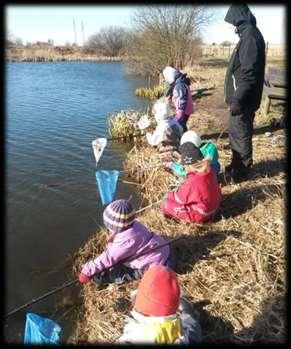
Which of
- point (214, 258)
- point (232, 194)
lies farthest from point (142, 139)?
point (214, 258)

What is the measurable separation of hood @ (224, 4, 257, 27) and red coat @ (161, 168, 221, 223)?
6.79 ft

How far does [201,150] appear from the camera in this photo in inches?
233

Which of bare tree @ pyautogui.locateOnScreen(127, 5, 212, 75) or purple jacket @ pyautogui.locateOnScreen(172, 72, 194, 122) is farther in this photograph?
bare tree @ pyautogui.locateOnScreen(127, 5, 212, 75)

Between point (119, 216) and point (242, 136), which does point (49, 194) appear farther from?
point (119, 216)

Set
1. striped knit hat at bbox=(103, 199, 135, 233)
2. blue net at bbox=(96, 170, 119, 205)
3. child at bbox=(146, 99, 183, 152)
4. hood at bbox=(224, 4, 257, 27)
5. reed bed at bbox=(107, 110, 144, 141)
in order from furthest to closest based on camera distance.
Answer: reed bed at bbox=(107, 110, 144, 141) < child at bbox=(146, 99, 183, 152) < blue net at bbox=(96, 170, 119, 205) < hood at bbox=(224, 4, 257, 27) < striped knit hat at bbox=(103, 199, 135, 233)

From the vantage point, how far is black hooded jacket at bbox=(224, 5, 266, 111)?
5332 millimetres

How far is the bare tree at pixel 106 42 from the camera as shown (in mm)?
48188

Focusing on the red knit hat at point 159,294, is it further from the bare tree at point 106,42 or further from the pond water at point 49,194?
the bare tree at point 106,42

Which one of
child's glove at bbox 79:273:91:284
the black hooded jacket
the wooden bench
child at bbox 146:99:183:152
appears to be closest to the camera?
child's glove at bbox 79:273:91:284

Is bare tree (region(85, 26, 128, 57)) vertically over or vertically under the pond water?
over

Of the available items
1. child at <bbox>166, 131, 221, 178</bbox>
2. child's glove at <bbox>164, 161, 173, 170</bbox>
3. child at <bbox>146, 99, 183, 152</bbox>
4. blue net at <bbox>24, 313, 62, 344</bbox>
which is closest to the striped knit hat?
blue net at <bbox>24, 313, 62, 344</bbox>

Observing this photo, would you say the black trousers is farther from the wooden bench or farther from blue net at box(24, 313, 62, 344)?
the wooden bench

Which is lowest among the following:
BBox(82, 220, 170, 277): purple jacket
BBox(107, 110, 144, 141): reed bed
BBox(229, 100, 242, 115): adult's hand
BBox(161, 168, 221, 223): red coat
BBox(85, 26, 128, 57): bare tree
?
BBox(82, 220, 170, 277): purple jacket

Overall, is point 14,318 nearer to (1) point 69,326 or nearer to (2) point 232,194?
(1) point 69,326
